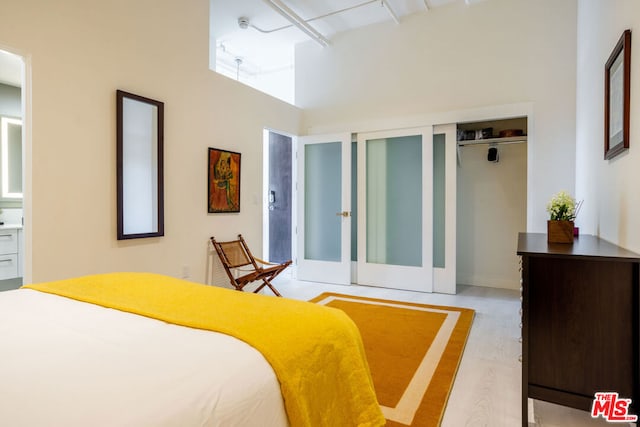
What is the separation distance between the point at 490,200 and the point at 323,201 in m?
2.15

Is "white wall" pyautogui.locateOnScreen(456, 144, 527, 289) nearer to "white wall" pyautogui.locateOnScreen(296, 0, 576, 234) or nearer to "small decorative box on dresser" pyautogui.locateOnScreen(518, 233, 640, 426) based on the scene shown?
"white wall" pyautogui.locateOnScreen(296, 0, 576, 234)

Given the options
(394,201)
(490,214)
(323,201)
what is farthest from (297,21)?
(490,214)

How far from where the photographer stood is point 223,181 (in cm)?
384

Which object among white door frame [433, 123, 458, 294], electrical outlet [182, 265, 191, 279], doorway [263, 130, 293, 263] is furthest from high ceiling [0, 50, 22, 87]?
white door frame [433, 123, 458, 294]

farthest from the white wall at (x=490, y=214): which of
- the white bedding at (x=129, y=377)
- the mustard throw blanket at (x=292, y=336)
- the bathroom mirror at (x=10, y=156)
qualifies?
the bathroom mirror at (x=10, y=156)

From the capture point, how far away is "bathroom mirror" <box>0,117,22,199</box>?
359 centimetres

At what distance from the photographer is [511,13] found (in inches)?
153

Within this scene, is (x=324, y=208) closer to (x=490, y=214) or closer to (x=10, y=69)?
(x=490, y=214)

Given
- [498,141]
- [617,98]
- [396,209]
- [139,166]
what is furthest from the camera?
[396,209]

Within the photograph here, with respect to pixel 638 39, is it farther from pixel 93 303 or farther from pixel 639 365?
pixel 93 303

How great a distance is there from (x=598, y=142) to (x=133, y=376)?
308 cm

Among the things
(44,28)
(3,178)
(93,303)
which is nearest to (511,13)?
(44,28)

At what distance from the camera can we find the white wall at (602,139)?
Result: 1.70 meters

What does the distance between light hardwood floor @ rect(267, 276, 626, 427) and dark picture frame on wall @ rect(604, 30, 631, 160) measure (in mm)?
1398
